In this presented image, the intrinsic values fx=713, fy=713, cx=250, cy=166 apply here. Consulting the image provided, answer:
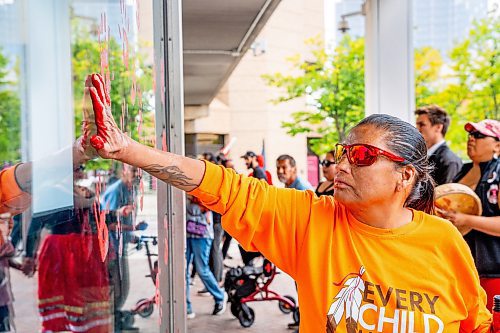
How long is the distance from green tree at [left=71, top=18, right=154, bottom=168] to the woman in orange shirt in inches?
11.1

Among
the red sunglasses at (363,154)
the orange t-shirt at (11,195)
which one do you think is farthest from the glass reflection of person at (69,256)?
the red sunglasses at (363,154)

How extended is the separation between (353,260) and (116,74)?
2.92 feet

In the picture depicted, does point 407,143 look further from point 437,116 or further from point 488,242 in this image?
→ point 437,116

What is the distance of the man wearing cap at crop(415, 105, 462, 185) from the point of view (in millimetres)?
4805

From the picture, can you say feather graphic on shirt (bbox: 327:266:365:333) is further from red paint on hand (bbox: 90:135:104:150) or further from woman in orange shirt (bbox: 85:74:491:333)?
red paint on hand (bbox: 90:135:104:150)

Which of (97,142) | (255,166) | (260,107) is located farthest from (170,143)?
(260,107)

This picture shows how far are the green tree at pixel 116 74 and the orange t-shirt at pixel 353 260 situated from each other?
361 mm

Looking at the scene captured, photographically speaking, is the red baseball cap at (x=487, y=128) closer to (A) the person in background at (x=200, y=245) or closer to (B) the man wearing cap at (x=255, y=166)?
(A) the person in background at (x=200, y=245)

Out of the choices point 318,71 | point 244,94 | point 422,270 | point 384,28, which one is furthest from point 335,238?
point 244,94

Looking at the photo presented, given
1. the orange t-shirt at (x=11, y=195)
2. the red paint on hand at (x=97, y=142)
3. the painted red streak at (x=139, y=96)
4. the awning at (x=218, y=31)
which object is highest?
the awning at (x=218, y=31)

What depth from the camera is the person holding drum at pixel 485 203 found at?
381 centimetres

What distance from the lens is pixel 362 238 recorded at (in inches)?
84.1

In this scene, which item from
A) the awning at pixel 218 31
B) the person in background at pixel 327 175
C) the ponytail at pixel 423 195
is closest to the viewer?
the ponytail at pixel 423 195

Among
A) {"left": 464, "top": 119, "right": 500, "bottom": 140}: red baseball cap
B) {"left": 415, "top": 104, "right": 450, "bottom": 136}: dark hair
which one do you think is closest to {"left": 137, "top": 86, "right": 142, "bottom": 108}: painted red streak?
{"left": 464, "top": 119, "right": 500, "bottom": 140}: red baseball cap
